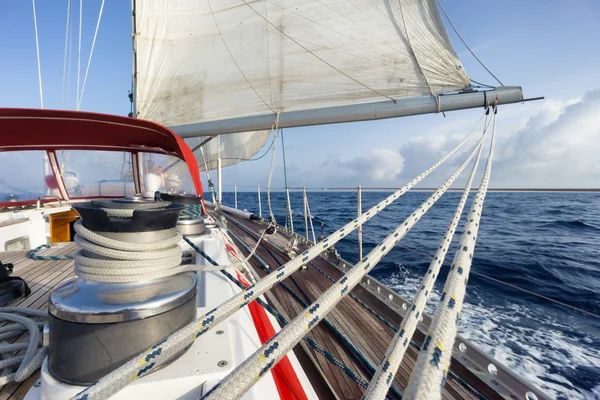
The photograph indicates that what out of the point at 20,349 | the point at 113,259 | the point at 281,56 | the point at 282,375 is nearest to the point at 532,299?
the point at 282,375

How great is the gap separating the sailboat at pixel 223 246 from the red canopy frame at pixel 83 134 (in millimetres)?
27

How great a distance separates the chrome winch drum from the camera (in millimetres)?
691

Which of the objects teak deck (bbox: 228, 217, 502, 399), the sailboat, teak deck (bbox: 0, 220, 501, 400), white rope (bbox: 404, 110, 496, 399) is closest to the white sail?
the sailboat

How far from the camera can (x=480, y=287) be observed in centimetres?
469

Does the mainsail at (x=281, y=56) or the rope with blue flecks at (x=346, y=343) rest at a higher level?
the mainsail at (x=281, y=56)

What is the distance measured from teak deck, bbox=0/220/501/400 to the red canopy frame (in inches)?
50.4

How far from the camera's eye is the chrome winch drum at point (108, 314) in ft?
2.27

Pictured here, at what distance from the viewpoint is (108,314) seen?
0.68m

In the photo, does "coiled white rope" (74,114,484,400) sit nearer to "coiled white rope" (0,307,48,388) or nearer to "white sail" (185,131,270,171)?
"coiled white rope" (0,307,48,388)

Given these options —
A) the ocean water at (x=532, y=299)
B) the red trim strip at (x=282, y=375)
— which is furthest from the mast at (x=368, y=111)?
the red trim strip at (x=282, y=375)

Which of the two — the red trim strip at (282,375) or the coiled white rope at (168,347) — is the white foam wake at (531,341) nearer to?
the red trim strip at (282,375)

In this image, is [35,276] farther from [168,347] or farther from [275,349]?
[275,349]

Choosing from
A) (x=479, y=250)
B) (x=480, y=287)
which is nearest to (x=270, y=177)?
(x=480, y=287)

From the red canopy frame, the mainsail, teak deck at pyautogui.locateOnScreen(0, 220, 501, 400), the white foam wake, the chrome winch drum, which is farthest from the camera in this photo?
the mainsail
